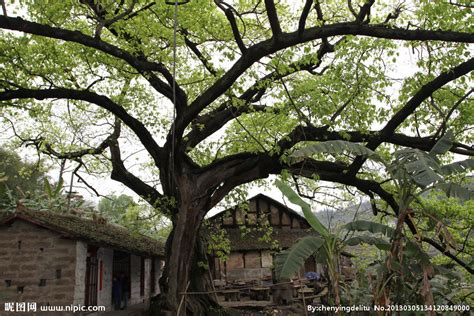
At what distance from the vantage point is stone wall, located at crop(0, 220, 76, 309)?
11.4m

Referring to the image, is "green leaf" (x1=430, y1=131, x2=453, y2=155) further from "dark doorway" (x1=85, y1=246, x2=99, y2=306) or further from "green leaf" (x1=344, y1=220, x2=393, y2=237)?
"dark doorway" (x1=85, y1=246, x2=99, y2=306)

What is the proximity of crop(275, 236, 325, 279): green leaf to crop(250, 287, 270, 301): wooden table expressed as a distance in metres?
14.0

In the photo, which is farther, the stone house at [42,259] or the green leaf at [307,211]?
the stone house at [42,259]

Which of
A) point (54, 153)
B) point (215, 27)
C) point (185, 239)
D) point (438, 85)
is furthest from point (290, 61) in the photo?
point (54, 153)

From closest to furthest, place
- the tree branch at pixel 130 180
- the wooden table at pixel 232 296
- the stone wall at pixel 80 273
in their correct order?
the stone wall at pixel 80 273
the tree branch at pixel 130 180
the wooden table at pixel 232 296

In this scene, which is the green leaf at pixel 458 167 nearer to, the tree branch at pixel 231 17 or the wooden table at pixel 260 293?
the tree branch at pixel 231 17

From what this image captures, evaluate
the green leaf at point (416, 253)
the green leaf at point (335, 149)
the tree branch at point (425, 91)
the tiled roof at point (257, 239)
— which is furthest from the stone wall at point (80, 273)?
the tiled roof at point (257, 239)

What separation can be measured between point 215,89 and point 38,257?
7.16 m

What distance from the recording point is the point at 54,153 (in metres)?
13.7

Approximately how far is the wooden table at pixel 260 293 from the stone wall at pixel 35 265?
1053 centimetres

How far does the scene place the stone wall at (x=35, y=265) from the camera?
11.4 meters

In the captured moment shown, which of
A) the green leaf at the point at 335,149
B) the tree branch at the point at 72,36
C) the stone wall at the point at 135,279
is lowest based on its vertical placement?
the stone wall at the point at 135,279

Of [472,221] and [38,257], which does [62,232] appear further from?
[472,221]

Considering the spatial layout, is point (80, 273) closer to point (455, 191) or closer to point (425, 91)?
point (455, 191)
